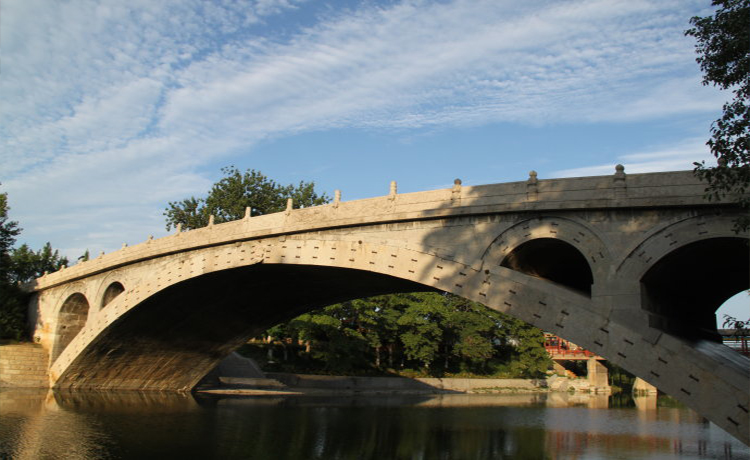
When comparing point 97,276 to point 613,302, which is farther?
point 97,276

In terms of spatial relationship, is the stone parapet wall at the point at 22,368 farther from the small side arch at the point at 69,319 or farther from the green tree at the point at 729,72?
the green tree at the point at 729,72

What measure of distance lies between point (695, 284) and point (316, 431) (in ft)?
44.7

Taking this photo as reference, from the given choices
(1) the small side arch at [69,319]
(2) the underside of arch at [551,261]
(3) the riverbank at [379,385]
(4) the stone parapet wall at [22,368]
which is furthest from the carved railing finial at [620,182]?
(4) the stone parapet wall at [22,368]

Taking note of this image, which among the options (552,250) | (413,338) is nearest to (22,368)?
(413,338)

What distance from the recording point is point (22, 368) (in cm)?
3312

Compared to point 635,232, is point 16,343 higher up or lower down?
lower down

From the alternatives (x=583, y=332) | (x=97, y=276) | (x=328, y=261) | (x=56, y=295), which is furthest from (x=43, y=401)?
(x=583, y=332)

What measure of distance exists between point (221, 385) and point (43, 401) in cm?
1292

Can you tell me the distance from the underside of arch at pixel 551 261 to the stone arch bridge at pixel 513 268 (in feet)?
0.24

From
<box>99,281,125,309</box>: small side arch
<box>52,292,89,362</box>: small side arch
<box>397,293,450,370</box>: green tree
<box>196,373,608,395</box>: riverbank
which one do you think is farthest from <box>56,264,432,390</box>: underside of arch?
<box>397,293,450,370</box>: green tree

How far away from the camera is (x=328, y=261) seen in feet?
72.3

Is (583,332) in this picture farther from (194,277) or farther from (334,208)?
(194,277)

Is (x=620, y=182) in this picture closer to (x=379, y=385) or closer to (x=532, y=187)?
(x=532, y=187)

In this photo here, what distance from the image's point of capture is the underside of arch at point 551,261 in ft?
59.3
